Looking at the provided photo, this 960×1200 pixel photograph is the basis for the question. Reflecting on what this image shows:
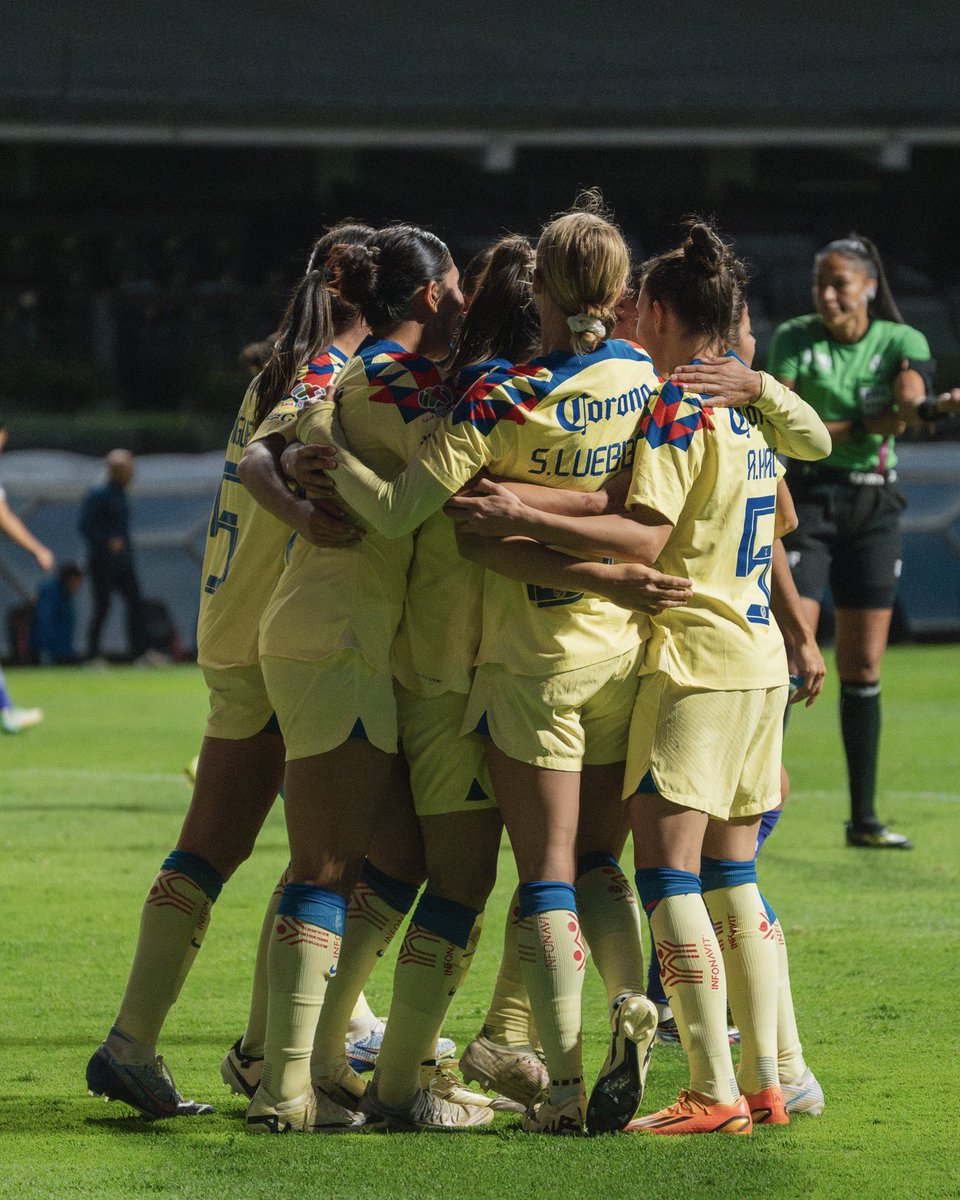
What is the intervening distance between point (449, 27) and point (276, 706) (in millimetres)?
22287

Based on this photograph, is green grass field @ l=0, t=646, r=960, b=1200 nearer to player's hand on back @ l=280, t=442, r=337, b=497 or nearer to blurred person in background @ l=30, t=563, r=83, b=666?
player's hand on back @ l=280, t=442, r=337, b=497

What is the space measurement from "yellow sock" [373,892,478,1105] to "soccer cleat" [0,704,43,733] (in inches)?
309

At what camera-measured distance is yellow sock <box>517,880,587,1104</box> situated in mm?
3086

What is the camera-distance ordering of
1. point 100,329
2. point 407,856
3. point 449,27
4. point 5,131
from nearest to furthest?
point 407,856 → point 5,131 → point 100,329 → point 449,27

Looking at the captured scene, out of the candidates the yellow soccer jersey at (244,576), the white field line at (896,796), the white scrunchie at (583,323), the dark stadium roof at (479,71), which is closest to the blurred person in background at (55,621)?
the dark stadium roof at (479,71)

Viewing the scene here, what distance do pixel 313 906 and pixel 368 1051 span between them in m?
0.79

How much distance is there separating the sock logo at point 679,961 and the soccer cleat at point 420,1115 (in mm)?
502

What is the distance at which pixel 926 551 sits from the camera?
1727 cm

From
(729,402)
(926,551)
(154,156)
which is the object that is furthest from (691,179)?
(729,402)

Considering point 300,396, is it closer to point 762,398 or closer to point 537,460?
point 537,460

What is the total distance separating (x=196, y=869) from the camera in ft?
11.2

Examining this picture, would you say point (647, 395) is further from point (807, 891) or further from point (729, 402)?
point (807, 891)

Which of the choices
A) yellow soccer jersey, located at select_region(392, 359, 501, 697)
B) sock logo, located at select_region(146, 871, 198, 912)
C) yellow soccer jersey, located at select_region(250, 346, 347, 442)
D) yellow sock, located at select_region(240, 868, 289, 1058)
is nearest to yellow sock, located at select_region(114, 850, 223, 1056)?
sock logo, located at select_region(146, 871, 198, 912)

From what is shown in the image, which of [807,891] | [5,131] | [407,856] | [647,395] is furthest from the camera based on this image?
[5,131]
